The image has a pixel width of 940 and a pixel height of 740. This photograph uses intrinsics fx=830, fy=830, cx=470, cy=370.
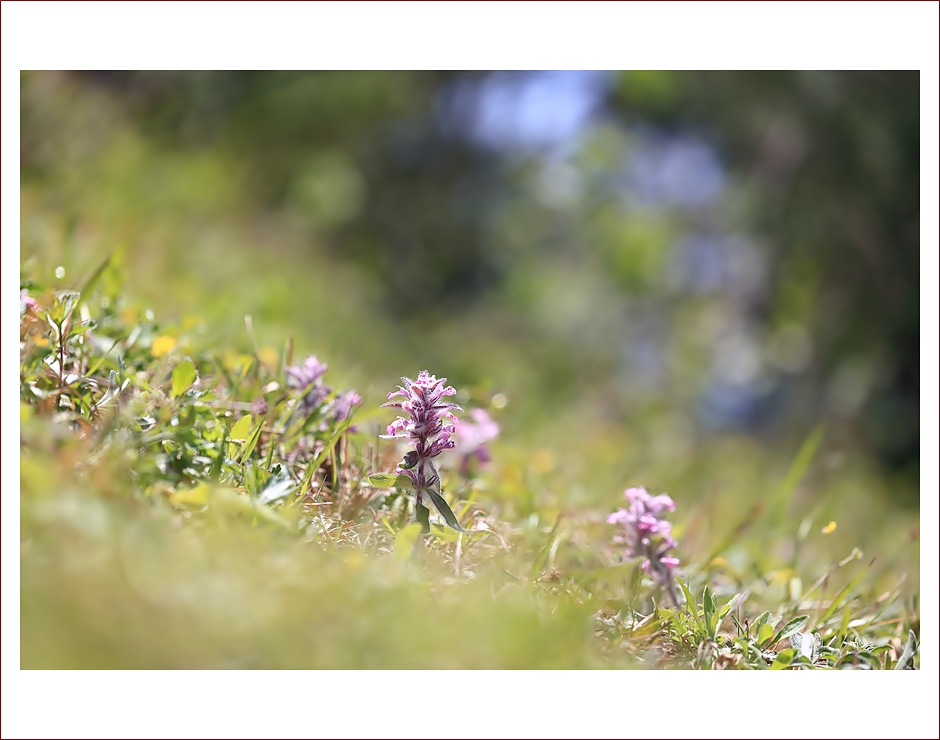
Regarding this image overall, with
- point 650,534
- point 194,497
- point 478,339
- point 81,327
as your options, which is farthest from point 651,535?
point 478,339

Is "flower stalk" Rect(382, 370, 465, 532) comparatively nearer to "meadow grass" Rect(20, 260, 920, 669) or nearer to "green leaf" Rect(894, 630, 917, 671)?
"meadow grass" Rect(20, 260, 920, 669)

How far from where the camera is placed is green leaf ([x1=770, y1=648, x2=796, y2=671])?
4.25ft

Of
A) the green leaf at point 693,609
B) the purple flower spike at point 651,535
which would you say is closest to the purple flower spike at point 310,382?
the purple flower spike at point 651,535

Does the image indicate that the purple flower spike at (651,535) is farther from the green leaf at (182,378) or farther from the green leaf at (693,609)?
the green leaf at (182,378)

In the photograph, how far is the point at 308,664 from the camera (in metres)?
1.08

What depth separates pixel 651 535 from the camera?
4.79 ft

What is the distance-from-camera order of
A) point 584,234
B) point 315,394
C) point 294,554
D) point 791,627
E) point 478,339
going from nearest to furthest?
1. point 294,554
2. point 791,627
3. point 315,394
4. point 478,339
5. point 584,234

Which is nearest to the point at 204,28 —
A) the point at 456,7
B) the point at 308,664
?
the point at 456,7

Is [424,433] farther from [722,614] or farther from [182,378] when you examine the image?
[722,614]

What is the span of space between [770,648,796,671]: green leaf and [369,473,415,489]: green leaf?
0.63m

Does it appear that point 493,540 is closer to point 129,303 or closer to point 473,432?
point 473,432

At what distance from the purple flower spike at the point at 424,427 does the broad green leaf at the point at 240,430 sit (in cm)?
25

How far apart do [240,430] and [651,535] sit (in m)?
0.73

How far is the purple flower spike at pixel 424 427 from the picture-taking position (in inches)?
50.4
